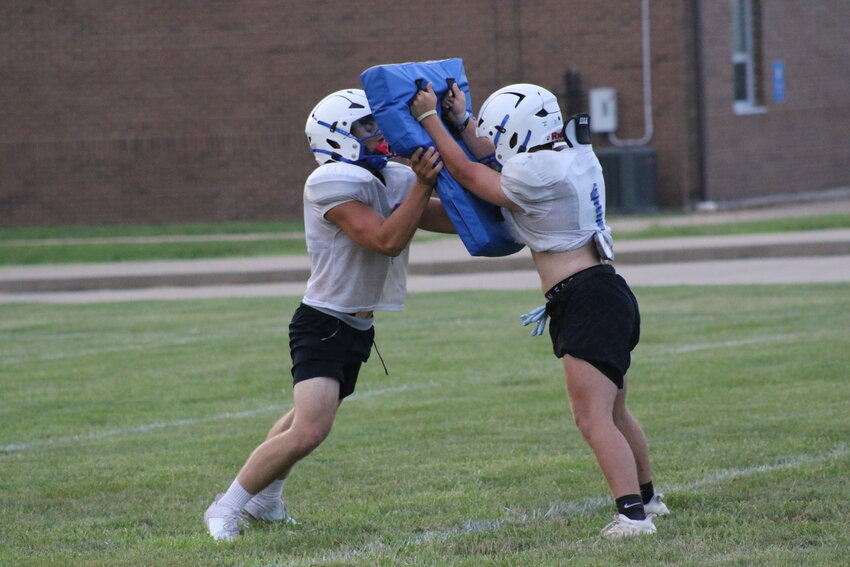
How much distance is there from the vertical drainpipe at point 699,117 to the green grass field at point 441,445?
514 inches

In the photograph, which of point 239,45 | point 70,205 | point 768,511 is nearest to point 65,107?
point 70,205

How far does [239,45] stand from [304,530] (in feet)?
74.6

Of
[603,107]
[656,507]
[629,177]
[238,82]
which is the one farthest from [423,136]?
[238,82]

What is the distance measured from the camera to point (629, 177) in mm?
25781

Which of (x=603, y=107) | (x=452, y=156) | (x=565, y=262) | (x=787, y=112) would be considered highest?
(x=452, y=156)

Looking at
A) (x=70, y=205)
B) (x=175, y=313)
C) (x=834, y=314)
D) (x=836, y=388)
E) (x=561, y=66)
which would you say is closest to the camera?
(x=836, y=388)

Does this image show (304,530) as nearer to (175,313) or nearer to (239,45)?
(175,313)

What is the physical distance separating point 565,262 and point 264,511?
1.67 m

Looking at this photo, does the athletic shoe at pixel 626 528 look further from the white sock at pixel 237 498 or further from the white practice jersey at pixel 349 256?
the white sock at pixel 237 498

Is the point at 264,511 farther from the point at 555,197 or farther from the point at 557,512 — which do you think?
the point at 555,197

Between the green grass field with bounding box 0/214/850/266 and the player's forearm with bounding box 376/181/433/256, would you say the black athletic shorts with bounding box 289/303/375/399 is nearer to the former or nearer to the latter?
the player's forearm with bounding box 376/181/433/256

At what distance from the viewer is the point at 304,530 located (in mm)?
5820

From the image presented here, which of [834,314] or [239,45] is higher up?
[239,45]

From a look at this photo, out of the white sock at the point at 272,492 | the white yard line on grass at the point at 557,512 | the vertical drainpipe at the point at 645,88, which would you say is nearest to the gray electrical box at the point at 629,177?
the vertical drainpipe at the point at 645,88
